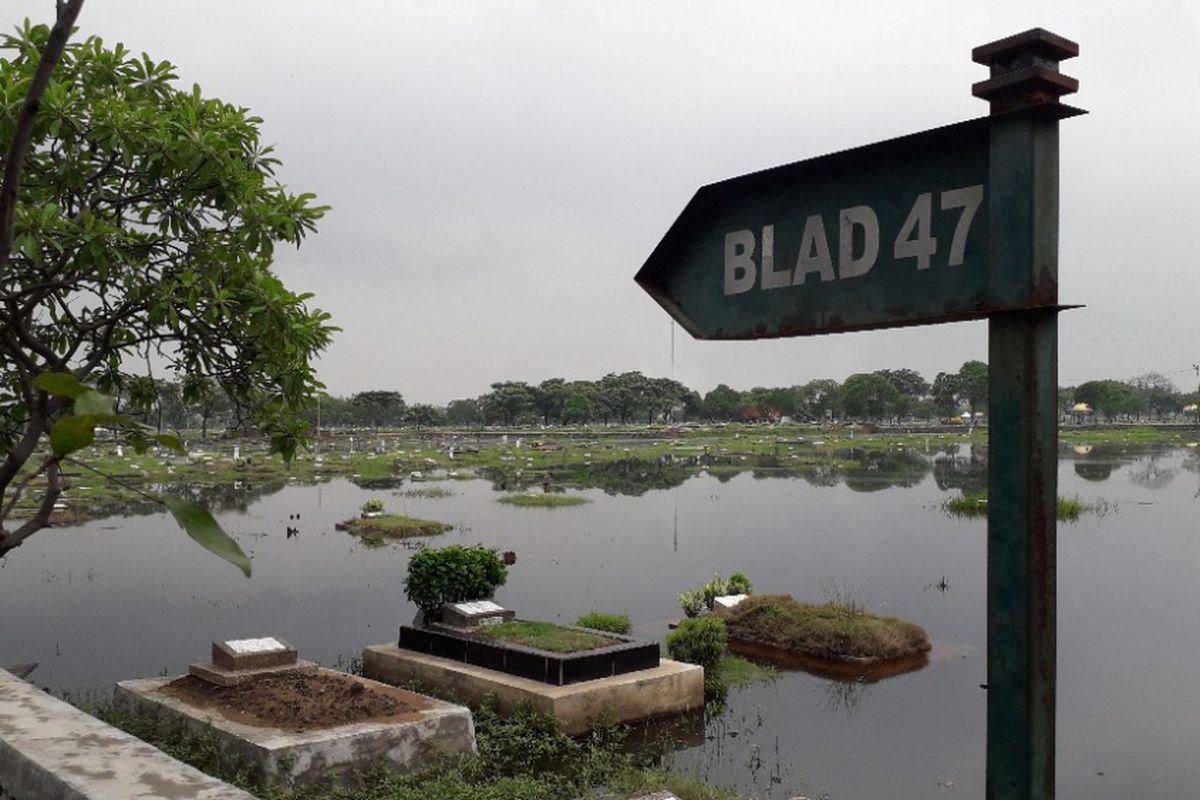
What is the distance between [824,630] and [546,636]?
21.2 ft

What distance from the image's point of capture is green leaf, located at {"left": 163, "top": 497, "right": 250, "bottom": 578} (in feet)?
3.44

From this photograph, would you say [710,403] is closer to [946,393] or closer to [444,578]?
[946,393]

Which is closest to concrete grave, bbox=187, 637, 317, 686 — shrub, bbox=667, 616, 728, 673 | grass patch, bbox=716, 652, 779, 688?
shrub, bbox=667, 616, 728, 673

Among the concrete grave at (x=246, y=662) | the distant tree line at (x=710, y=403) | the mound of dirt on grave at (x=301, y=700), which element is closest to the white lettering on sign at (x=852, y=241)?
the mound of dirt on grave at (x=301, y=700)

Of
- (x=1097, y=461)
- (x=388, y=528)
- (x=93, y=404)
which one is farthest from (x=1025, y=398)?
(x=1097, y=461)

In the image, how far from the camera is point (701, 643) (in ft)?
50.6

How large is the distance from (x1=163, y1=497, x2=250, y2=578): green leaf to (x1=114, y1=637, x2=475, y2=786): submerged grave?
29.4 feet

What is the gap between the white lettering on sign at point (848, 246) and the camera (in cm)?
249

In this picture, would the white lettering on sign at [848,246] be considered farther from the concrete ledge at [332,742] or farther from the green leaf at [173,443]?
the concrete ledge at [332,742]

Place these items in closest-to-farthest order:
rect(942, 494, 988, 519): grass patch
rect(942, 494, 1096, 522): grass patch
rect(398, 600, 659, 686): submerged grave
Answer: rect(398, 600, 659, 686): submerged grave → rect(942, 494, 1096, 522): grass patch → rect(942, 494, 988, 519): grass patch

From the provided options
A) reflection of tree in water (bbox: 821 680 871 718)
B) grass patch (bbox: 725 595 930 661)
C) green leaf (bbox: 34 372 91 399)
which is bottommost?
reflection of tree in water (bbox: 821 680 871 718)

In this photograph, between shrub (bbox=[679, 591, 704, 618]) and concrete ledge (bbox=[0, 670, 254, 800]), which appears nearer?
concrete ledge (bbox=[0, 670, 254, 800])

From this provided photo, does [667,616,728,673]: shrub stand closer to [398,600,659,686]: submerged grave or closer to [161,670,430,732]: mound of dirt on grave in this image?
[398,600,659,686]: submerged grave

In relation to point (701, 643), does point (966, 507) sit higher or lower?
higher
